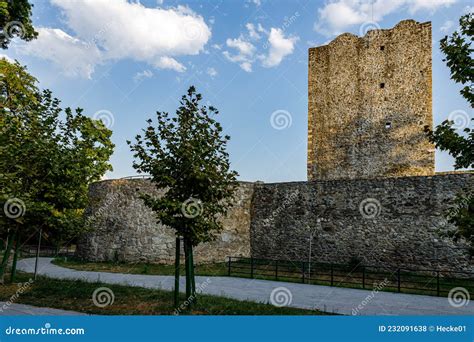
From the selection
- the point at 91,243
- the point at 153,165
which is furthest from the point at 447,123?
the point at 91,243

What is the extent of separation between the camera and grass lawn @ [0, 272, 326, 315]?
8.18 meters

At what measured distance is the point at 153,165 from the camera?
29.4 ft

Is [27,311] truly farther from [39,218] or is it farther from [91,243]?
[91,243]

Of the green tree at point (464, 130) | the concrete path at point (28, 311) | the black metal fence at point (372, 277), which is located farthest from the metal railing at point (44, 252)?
the green tree at point (464, 130)

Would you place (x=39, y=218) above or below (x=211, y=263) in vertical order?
above

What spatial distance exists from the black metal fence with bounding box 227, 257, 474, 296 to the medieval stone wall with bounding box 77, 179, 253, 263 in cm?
218

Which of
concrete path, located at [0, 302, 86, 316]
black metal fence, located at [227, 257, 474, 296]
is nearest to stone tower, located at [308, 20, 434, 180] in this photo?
black metal fence, located at [227, 257, 474, 296]

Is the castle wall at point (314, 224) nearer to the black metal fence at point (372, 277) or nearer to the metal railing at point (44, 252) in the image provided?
the black metal fence at point (372, 277)

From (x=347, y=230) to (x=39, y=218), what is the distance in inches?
497

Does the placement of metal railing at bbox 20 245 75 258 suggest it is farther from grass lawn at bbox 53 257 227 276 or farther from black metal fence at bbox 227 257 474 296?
black metal fence at bbox 227 257 474 296

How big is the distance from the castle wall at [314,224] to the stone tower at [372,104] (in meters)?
6.05

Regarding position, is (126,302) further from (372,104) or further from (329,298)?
(372,104)

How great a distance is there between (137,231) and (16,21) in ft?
34.2

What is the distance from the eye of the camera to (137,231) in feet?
64.1
